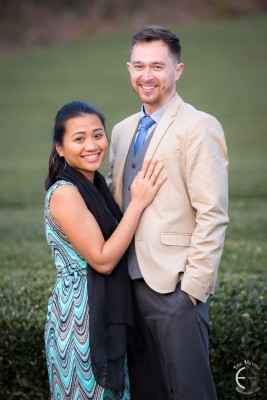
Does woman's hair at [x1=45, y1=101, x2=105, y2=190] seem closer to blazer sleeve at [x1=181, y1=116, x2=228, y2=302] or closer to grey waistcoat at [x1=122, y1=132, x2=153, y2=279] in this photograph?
grey waistcoat at [x1=122, y1=132, x2=153, y2=279]

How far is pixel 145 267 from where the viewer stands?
13.1 feet

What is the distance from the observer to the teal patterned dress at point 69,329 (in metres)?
3.96

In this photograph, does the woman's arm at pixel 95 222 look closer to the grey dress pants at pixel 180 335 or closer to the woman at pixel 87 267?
the woman at pixel 87 267

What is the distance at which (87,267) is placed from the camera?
404 centimetres

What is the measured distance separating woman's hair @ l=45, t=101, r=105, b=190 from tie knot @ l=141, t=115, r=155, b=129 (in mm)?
225

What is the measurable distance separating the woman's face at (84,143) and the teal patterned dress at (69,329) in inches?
6.6

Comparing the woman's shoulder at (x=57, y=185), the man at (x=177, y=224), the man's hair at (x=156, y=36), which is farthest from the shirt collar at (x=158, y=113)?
the woman's shoulder at (x=57, y=185)

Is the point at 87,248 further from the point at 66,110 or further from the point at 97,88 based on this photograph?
the point at 97,88

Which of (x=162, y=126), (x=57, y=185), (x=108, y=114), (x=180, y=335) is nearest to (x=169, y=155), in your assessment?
(x=162, y=126)

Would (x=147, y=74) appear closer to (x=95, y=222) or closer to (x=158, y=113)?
(x=158, y=113)

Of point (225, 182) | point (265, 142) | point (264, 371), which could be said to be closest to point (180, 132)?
point (225, 182)

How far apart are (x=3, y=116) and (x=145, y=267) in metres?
25.7

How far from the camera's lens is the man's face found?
4.03 meters

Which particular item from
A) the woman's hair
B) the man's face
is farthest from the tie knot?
the woman's hair
